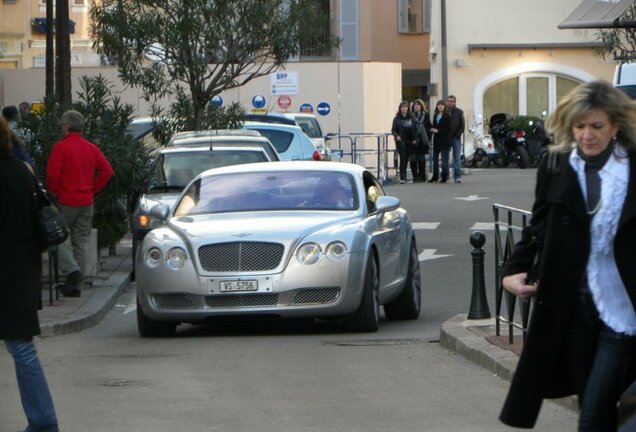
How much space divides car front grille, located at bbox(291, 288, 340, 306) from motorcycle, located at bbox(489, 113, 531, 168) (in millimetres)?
30537

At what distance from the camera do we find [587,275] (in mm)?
6027

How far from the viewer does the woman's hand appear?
6.30 m

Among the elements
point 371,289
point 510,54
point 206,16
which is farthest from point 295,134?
point 510,54

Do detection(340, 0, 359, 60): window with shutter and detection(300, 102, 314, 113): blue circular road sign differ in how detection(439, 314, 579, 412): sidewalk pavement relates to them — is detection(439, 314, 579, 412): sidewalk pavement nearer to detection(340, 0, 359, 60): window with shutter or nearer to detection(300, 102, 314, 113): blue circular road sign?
detection(300, 102, 314, 113): blue circular road sign

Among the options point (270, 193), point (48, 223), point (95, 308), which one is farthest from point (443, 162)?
point (48, 223)

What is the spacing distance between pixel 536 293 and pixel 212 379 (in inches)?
191

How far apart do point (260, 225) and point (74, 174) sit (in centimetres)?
405

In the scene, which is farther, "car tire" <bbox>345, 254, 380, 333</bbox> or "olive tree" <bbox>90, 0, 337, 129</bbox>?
"olive tree" <bbox>90, 0, 337, 129</bbox>

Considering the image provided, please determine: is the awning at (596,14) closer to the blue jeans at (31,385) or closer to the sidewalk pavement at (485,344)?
the sidewalk pavement at (485,344)

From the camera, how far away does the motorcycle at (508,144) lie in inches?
1689

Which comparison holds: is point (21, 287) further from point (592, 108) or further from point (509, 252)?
point (509, 252)

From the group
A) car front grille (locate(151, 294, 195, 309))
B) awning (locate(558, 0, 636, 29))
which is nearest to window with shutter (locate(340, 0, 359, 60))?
awning (locate(558, 0, 636, 29))

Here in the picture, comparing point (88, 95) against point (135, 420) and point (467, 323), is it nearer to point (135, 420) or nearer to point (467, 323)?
point (467, 323)

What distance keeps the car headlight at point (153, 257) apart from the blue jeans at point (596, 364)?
721 cm
